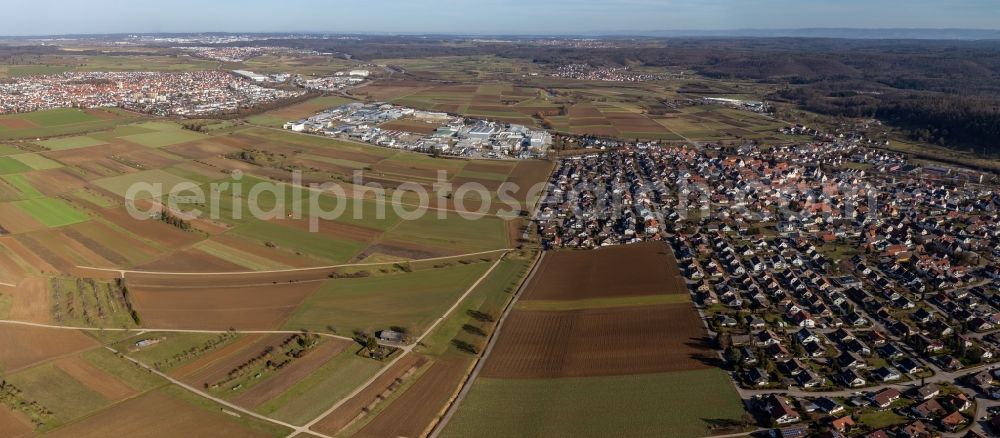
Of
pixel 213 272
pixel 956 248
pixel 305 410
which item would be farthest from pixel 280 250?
pixel 956 248

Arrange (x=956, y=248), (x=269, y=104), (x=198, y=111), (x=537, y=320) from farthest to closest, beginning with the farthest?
(x=269, y=104)
(x=198, y=111)
(x=956, y=248)
(x=537, y=320)

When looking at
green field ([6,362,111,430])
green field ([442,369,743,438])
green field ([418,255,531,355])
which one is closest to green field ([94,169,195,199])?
green field ([6,362,111,430])

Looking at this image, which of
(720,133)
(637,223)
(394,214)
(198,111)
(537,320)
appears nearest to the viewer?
(537,320)

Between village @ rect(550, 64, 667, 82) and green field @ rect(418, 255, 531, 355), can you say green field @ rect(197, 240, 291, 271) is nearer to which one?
green field @ rect(418, 255, 531, 355)

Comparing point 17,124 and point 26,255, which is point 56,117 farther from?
point 26,255

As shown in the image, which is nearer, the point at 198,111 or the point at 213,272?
the point at 213,272

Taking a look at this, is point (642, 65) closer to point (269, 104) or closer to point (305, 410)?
point (269, 104)
